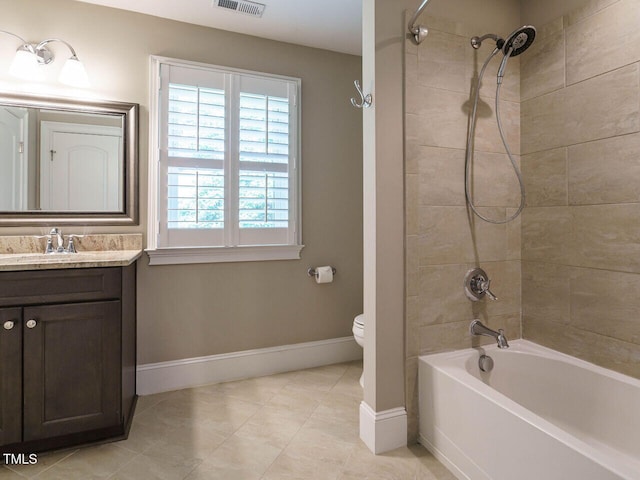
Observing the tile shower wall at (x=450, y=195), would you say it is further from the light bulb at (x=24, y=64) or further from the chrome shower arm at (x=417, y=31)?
the light bulb at (x=24, y=64)

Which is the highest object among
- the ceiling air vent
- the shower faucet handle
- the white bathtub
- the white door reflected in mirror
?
the ceiling air vent

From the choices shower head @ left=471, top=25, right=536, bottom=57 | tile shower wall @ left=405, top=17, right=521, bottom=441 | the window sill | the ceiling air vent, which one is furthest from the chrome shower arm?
the window sill

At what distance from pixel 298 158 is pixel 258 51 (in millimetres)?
810

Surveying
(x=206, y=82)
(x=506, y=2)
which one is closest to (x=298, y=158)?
(x=206, y=82)

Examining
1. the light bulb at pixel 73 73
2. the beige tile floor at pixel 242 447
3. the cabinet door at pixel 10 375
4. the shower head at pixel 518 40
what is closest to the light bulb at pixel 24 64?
the light bulb at pixel 73 73

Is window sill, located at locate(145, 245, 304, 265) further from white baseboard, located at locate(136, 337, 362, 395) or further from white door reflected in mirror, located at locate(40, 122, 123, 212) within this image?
white baseboard, located at locate(136, 337, 362, 395)

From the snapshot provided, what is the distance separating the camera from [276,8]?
2.20m

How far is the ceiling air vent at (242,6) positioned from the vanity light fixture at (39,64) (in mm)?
890

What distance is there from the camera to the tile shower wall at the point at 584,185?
1503mm

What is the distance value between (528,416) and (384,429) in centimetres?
69

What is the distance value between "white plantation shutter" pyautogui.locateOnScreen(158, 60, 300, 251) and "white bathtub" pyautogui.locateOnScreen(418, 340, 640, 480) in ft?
4.81

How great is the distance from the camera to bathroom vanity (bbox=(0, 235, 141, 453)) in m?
1.58

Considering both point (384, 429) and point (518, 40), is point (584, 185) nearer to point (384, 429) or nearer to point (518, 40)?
point (518, 40)

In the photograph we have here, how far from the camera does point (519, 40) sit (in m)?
1.61
